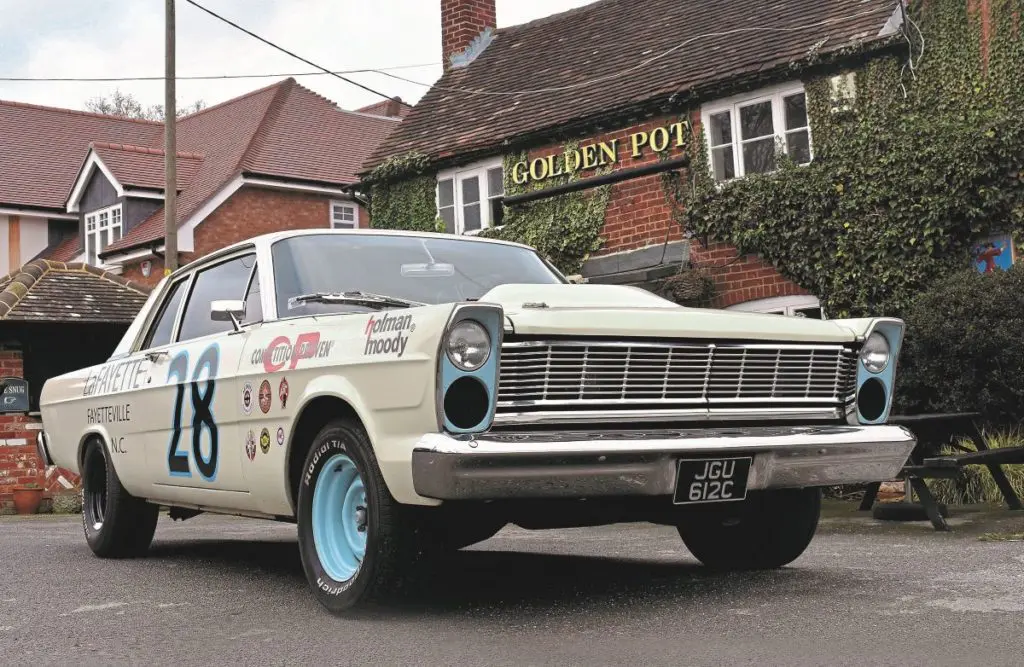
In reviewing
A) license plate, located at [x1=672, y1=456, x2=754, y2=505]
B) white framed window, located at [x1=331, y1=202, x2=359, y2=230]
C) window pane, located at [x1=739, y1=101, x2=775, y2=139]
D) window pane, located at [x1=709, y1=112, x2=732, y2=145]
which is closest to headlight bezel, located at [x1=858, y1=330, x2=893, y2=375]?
license plate, located at [x1=672, y1=456, x2=754, y2=505]

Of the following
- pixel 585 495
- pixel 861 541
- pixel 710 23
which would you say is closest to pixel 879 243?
pixel 710 23

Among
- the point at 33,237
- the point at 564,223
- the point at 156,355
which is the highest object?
the point at 33,237

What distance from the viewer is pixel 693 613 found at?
488 centimetres

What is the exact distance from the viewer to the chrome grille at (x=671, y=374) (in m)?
4.61

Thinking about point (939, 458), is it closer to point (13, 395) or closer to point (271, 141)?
point (13, 395)

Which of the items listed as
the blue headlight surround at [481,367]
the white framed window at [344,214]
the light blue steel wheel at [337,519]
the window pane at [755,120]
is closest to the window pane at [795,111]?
the window pane at [755,120]

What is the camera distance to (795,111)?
51.9ft

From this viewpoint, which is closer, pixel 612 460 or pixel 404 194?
pixel 612 460

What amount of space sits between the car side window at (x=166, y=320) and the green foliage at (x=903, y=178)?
9.06m

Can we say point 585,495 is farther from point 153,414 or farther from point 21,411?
point 21,411

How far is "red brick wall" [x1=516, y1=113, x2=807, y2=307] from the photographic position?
15891mm

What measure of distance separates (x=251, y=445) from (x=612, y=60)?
14.8 metres

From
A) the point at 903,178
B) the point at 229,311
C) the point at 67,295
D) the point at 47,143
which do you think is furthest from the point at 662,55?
the point at 47,143

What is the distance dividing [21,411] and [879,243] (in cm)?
1197
